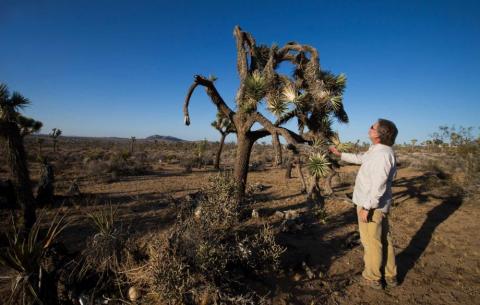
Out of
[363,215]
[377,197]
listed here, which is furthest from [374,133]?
[363,215]

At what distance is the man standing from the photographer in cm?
312

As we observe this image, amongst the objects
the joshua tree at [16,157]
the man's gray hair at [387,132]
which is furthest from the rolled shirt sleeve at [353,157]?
the joshua tree at [16,157]

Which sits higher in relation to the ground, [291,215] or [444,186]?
[444,186]

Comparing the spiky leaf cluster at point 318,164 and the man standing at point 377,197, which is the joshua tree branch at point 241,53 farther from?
the man standing at point 377,197

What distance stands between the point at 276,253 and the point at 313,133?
9.83 feet

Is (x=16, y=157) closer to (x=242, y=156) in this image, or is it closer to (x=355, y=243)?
(x=242, y=156)

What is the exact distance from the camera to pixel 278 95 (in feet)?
18.1

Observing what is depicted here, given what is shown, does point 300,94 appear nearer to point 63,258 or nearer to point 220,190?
point 220,190

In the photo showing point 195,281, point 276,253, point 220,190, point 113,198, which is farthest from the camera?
point 113,198

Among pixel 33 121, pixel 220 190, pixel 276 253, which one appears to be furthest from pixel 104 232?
pixel 33 121

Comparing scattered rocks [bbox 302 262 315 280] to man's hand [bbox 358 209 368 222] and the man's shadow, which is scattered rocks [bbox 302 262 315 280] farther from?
the man's shadow

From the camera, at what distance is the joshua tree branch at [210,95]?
559 centimetres

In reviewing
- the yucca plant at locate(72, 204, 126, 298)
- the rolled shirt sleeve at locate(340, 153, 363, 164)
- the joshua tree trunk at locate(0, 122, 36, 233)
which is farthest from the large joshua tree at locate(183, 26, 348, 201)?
the joshua tree trunk at locate(0, 122, 36, 233)

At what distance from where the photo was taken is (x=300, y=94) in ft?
18.6
